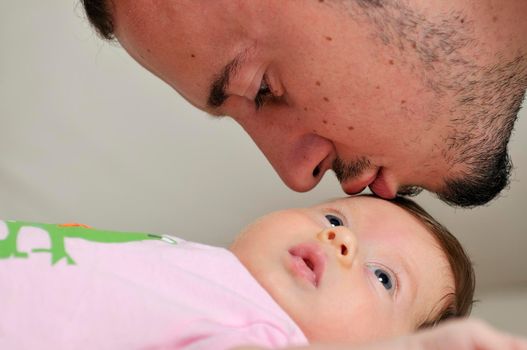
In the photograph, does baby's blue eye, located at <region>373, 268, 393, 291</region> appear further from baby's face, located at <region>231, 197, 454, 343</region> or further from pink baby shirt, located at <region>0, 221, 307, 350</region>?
pink baby shirt, located at <region>0, 221, 307, 350</region>

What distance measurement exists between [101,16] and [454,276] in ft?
2.18

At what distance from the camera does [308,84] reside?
119cm

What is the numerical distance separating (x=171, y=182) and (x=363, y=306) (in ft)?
2.59

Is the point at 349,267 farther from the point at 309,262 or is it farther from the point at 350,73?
the point at 350,73

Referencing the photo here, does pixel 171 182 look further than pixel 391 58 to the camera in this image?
Yes

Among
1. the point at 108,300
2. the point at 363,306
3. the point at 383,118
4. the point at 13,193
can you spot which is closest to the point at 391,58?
the point at 383,118

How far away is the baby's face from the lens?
37.5 inches

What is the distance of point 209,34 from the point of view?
3.83ft

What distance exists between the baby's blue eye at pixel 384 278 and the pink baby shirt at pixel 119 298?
0.59 feet

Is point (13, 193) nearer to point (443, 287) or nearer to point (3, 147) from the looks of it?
point (3, 147)

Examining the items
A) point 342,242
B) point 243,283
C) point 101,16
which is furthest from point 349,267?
point 101,16

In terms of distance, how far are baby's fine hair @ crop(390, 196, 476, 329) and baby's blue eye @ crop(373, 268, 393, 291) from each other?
3.2 inches

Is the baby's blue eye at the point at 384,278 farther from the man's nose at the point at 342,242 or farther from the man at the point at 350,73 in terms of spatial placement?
the man at the point at 350,73

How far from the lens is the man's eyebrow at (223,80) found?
46.3 inches
